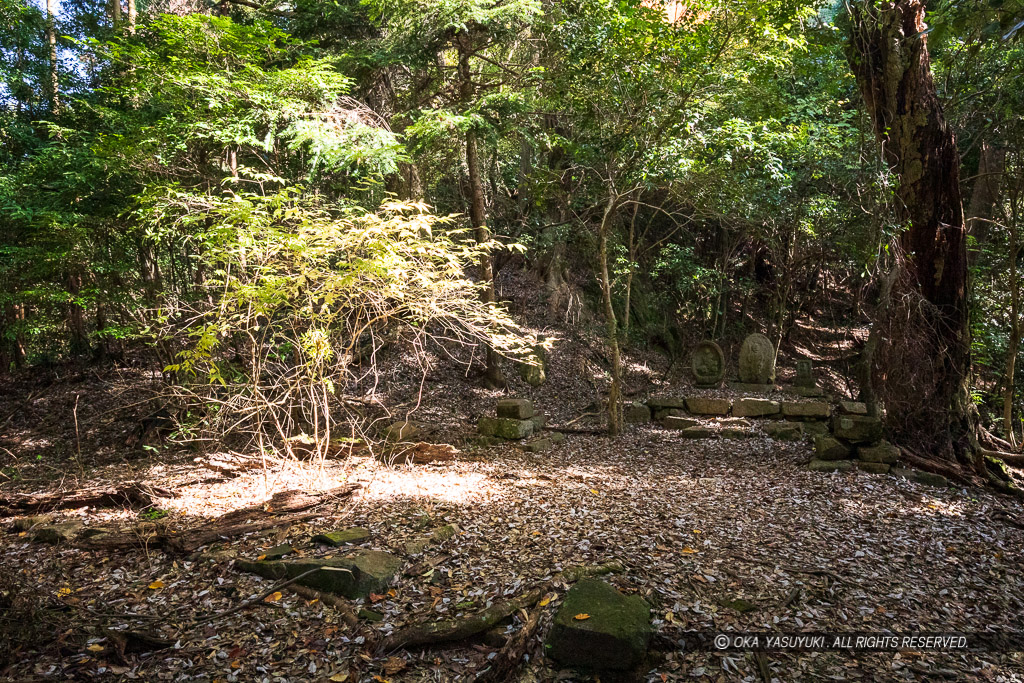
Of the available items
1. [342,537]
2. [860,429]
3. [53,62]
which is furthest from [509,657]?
[53,62]

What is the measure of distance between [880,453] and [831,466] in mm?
545

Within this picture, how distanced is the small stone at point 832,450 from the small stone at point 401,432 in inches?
200

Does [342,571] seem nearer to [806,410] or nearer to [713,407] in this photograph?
[713,407]

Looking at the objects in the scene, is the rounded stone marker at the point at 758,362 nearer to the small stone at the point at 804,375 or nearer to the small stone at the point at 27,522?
the small stone at the point at 804,375

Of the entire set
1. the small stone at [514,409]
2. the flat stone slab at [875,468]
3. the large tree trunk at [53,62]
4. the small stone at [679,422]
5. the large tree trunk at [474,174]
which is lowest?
the small stone at [679,422]

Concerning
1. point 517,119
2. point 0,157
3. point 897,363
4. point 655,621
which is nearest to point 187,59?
point 517,119

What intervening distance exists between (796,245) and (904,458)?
713 centimetres

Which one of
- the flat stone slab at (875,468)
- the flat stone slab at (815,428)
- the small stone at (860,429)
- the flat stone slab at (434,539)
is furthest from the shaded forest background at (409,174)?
the flat stone slab at (434,539)

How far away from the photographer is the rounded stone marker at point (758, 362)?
1202 cm

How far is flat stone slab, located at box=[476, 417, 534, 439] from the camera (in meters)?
8.11

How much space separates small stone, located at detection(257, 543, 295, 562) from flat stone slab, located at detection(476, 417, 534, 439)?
4.17 meters

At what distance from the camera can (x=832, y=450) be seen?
264 inches

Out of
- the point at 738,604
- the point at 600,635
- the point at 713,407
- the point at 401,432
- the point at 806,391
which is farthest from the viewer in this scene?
the point at 806,391

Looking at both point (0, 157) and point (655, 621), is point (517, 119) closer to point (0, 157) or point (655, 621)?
A: point (655, 621)
